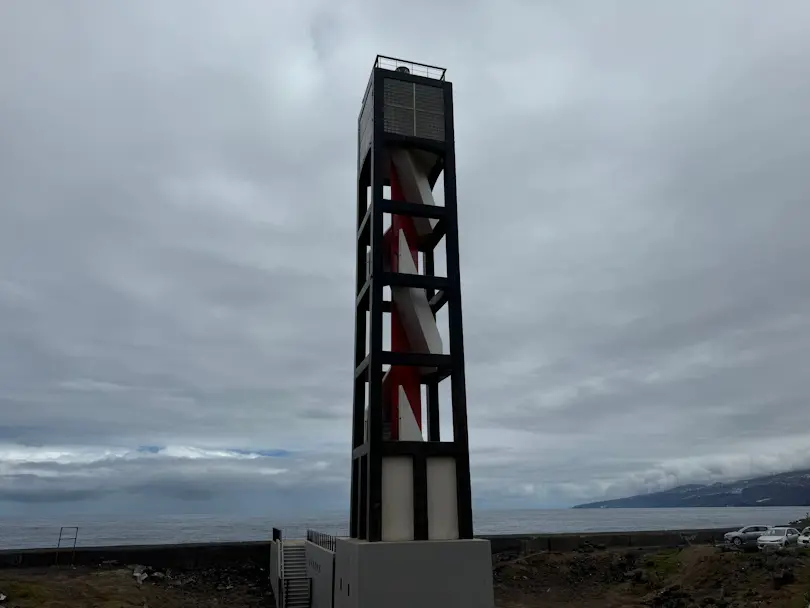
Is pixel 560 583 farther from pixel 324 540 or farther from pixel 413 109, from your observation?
pixel 413 109

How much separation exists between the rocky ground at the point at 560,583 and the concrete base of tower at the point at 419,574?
13.9 meters

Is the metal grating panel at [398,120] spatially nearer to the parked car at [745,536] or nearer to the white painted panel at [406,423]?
the white painted panel at [406,423]

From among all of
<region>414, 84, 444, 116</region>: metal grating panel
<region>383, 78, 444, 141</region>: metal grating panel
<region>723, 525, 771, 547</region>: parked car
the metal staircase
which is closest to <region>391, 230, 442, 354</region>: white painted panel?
<region>383, 78, 444, 141</region>: metal grating panel

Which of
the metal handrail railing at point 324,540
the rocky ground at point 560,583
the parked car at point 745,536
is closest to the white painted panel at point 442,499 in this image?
the metal handrail railing at point 324,540

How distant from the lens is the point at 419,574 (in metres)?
23.6

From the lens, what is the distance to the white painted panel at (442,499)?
25.1 metres

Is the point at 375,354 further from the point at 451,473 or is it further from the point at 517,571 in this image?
the point at 517,571

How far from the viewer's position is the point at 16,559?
38.1 m

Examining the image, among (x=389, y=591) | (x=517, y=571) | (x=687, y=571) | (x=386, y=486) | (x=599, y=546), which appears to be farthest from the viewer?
(x=599, y=546)

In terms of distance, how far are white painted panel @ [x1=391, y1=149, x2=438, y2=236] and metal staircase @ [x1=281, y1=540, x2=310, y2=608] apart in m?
18.9

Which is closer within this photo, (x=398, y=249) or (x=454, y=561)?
(x=454, y=561)

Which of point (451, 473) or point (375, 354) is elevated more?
point (375, 354)

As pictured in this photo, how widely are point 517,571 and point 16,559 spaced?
31.3 m

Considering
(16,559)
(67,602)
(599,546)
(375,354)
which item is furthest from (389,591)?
(599,546)
